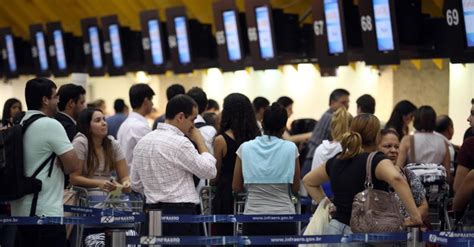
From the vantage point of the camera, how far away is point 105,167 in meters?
9.78

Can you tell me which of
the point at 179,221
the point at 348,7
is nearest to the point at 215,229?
the point at 179,221

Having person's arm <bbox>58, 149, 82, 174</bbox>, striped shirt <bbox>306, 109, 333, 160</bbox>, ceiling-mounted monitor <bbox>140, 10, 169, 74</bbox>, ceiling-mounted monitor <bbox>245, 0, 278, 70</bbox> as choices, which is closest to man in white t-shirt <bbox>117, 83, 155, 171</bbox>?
striped shirt <bbox>306, 109, 333, 160</bbox>

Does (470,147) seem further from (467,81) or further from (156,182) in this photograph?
(467,81)

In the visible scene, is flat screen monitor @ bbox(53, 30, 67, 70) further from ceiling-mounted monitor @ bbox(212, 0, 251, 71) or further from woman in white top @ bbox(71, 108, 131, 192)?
woman in white top @ bbox(71, 108, 131, 192)

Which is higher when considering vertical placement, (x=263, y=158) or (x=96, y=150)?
(x=96, y=150)

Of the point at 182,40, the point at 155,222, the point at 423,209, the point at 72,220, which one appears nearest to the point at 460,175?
the point at 423,209

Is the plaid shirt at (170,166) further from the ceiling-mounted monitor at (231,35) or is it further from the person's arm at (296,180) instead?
the ceiling-mounted monitor at (231,35)

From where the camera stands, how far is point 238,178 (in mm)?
9078

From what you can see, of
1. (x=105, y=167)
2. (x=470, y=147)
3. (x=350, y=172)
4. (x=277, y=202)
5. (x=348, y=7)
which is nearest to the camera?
(x=350, y=172)

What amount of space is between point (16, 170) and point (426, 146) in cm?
443

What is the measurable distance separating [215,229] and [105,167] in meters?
0.98

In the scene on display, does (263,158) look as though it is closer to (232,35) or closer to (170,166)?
(170,166)

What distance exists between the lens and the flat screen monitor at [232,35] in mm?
17484

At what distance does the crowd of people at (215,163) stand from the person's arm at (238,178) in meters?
0.01
